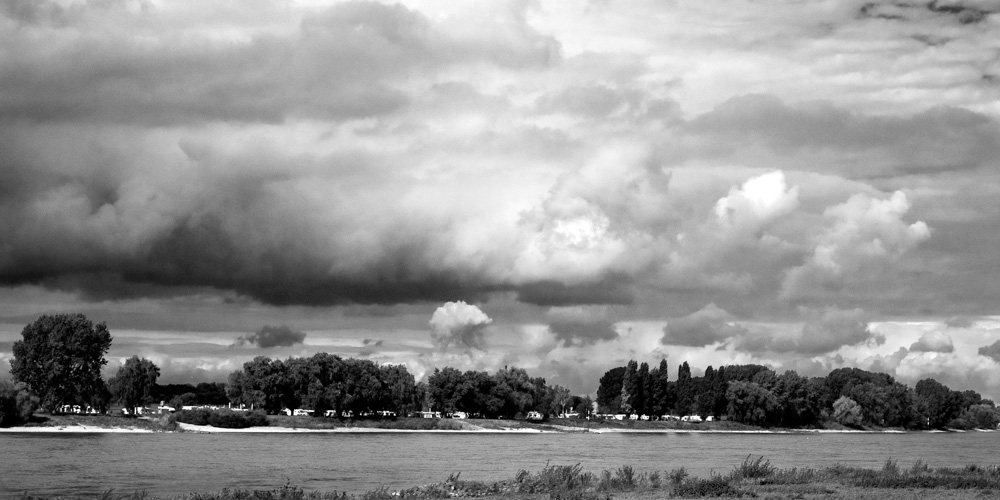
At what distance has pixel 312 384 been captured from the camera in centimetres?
18212

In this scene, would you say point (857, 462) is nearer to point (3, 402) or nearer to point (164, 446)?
point (164, 446)

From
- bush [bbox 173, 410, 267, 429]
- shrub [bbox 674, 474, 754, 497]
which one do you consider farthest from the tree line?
shrub [bbox 674, 474, 754, 497]

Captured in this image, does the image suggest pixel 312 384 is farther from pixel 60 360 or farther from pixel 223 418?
pixel 60 360

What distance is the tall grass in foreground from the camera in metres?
48.0

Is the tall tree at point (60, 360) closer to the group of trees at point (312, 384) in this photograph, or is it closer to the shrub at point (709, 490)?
the group of trees at point (312, 384)

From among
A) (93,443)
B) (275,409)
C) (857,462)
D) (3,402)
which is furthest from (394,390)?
(857,462)

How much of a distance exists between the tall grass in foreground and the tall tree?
119 meters

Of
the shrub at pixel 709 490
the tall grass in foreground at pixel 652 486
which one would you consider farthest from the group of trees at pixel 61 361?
the shrub at pixel 709 490

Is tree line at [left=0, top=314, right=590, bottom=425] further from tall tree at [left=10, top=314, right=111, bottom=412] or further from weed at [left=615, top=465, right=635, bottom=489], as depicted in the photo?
weed at [left=615, top=465, right=635, bottom=489]

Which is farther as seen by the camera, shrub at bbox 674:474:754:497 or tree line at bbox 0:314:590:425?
tree line at bbox 0:314:590:425

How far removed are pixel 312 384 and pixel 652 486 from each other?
440 feet

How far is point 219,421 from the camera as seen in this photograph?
16638cm

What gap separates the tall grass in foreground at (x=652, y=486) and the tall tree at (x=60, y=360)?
118927 millimetres

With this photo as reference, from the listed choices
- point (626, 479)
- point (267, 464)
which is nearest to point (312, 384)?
point (267, 464)
